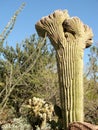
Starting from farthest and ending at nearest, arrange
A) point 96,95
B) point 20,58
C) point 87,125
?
point 20,58 → point 96,95 → point 87,125

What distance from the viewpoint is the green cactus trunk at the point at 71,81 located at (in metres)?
4.98

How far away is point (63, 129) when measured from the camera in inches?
203

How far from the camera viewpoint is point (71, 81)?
511 centimetres

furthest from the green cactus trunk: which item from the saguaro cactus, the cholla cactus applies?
the cholla cactus

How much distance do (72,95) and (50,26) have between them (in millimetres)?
1167

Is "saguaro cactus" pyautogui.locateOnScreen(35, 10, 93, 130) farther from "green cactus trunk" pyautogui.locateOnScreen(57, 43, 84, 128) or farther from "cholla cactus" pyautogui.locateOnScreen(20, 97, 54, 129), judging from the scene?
"cholla cactus" pyautogui.locateOnScreen(20, 97, 54, 129)

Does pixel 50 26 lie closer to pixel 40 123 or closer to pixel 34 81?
pixel 40 123

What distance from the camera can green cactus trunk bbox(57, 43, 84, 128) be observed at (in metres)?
4.98

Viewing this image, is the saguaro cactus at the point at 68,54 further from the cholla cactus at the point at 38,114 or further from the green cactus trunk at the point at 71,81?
the cholla cactus at the point at 38,114

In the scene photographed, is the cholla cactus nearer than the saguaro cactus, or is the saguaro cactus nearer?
the cholla cactus

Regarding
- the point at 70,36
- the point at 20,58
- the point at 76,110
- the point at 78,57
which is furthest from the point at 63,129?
the point at 20,58

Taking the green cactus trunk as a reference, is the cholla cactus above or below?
below

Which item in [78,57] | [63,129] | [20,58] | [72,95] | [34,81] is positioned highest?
[20,58]

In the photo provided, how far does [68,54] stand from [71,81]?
1.54ft
